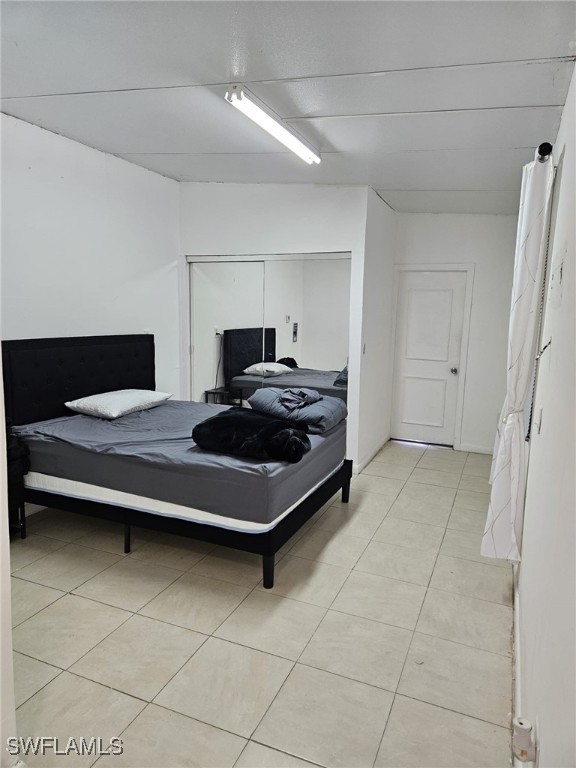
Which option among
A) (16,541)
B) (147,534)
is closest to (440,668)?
(147,534)

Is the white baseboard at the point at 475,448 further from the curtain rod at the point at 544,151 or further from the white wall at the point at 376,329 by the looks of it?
the curtain rod at the point at 544,151

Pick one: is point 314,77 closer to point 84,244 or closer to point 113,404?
point 84,244

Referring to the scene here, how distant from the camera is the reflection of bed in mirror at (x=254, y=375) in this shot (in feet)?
15.6

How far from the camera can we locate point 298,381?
4.79m

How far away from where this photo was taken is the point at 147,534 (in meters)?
3.40

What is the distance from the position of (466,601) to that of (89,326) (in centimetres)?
331

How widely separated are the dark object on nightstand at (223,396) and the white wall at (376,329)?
1251 millimetres

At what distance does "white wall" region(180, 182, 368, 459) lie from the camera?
445 centimetres

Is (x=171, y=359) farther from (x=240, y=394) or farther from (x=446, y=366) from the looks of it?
(x=446, y=366)

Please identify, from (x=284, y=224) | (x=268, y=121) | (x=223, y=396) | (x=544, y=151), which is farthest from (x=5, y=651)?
(x=284, y=224)

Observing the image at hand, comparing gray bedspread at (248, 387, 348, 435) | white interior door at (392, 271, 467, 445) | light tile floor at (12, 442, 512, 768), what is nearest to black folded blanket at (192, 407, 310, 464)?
gray bedspread at (248, 387, 348, 435)

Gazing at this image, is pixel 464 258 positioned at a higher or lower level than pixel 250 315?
higher

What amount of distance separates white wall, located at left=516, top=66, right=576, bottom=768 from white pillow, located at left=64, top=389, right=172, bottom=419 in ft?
9.07

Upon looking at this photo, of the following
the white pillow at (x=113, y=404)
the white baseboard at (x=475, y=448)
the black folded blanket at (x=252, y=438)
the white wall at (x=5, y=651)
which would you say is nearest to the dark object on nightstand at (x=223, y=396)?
the white pillow at (x=113, y=404)
